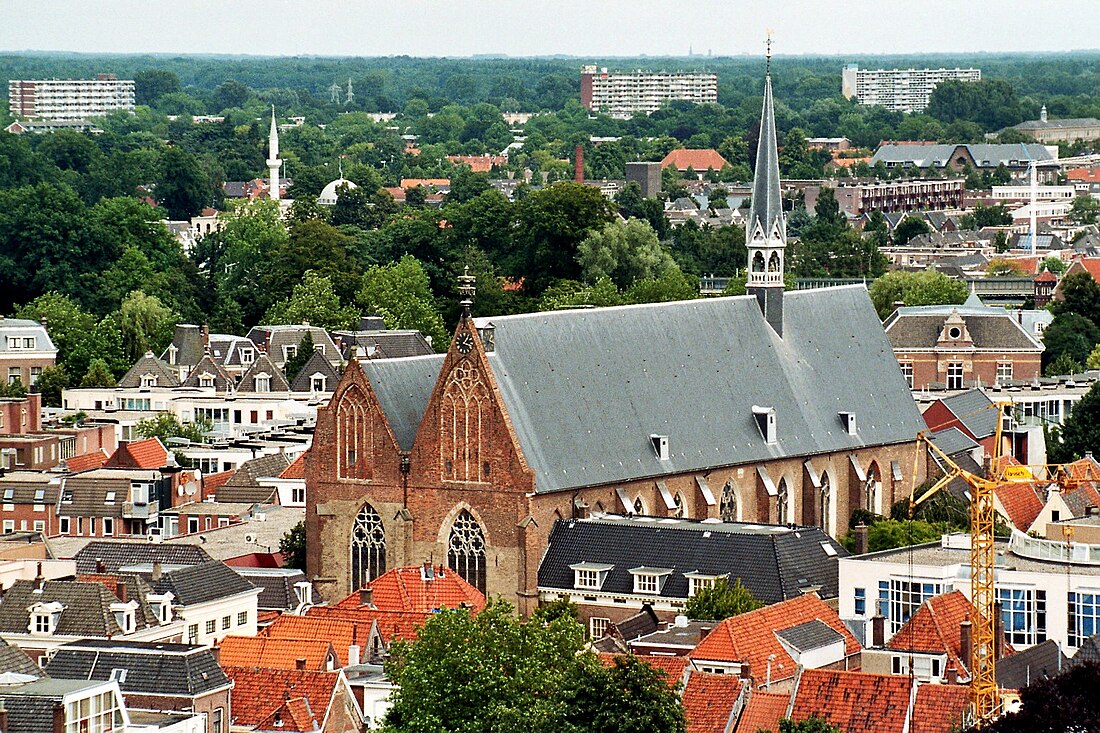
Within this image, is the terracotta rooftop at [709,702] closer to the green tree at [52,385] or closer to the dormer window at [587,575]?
the dormer window at [587,575]

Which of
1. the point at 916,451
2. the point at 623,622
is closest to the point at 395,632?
the point at 623,622

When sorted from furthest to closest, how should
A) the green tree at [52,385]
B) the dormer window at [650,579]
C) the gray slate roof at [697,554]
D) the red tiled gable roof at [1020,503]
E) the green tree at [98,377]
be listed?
the green tree at [98,377] < the green tree at [52,385] < the red tiled gable roof at [1020,503] < the dormer window at [650,579] < the gray slate roof at [697,554]

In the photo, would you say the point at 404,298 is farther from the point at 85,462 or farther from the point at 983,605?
the point at 983,605

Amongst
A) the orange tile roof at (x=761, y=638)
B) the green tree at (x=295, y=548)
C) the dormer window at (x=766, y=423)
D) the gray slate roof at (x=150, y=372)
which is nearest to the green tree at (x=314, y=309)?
the gray slate roof at (x=150, y=372)

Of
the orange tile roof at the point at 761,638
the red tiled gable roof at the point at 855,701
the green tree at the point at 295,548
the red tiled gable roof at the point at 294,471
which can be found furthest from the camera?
the red tiled gable roof at the point at 294,471

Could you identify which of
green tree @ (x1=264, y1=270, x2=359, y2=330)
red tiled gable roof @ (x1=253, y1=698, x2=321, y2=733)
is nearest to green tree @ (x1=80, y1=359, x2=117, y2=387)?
green tree @ (x1=264, y1=270, x2=359, y2=330)

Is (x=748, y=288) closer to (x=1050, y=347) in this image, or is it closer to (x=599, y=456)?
(x=599, y=456)
